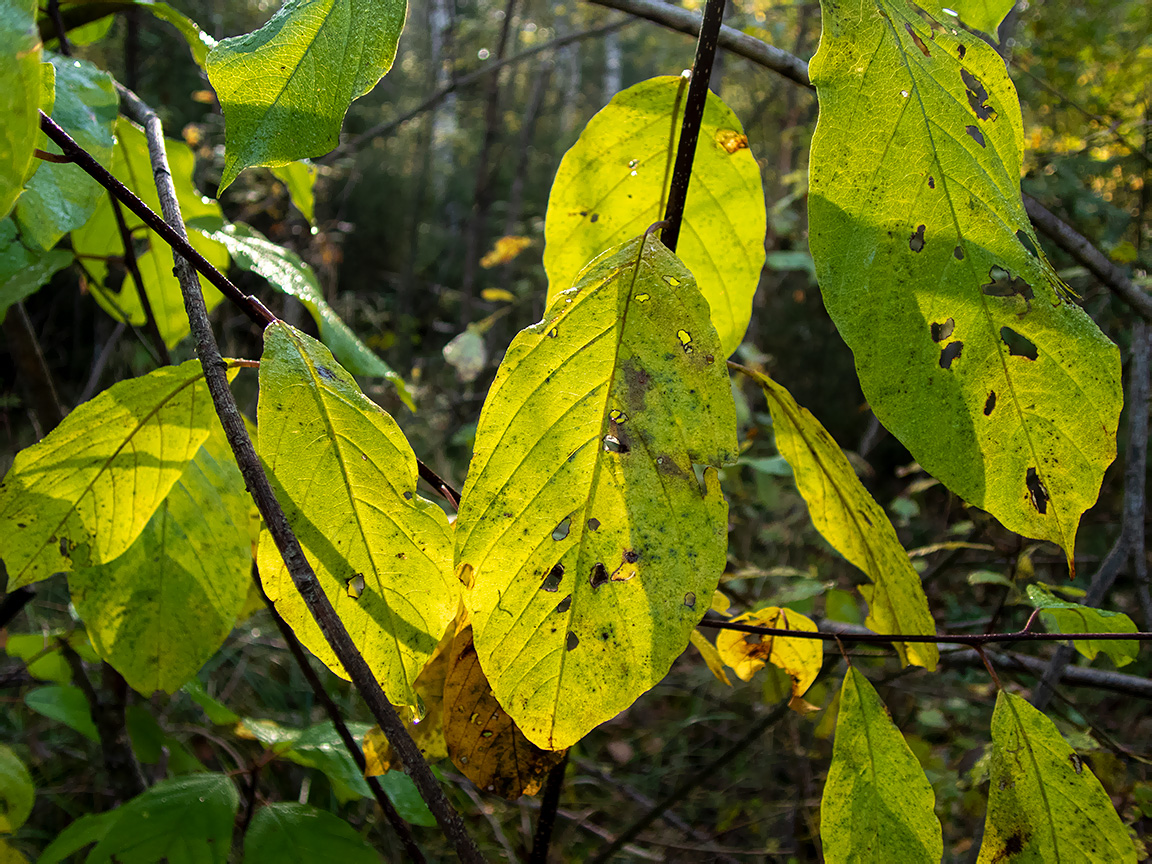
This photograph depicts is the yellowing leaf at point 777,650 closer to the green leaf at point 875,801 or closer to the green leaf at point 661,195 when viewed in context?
the green leaf at point 875,801

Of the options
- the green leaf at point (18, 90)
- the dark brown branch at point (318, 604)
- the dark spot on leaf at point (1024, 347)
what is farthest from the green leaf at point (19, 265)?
the dark spot on leaf at point (1024, 347)

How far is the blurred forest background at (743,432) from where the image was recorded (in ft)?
5.68

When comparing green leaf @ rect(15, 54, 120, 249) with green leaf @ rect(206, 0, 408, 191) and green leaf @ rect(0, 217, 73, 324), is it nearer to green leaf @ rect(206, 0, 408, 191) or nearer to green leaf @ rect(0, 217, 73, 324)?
green leaf @ rect(0, 217, 73, 324)

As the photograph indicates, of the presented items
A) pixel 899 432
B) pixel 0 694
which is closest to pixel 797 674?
pixel 899 432

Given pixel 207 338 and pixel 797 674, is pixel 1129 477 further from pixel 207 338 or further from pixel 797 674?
pixel 207 338

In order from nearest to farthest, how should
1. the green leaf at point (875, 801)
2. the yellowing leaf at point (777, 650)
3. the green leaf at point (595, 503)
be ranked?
the green leaf at point (595, 503), the green leaf at point (875, 801), the yellowing leaf at point (777, 650)

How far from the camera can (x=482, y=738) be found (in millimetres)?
439

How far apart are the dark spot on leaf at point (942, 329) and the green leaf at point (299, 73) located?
0.86 ft

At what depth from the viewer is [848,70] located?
1.04 ft

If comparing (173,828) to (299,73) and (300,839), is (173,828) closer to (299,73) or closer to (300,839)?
(300,839)

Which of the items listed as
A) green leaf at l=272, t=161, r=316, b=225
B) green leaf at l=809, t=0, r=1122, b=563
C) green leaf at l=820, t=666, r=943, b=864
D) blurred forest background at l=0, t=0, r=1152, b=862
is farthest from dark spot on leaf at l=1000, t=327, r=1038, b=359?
green leaf at l=272, t=161, r=316, b=225

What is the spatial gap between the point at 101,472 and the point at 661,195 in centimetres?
42

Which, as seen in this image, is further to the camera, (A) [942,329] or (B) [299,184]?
(B) [299,184]

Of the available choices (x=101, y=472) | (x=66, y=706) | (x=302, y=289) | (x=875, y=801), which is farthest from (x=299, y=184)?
(x=66, y=706)
